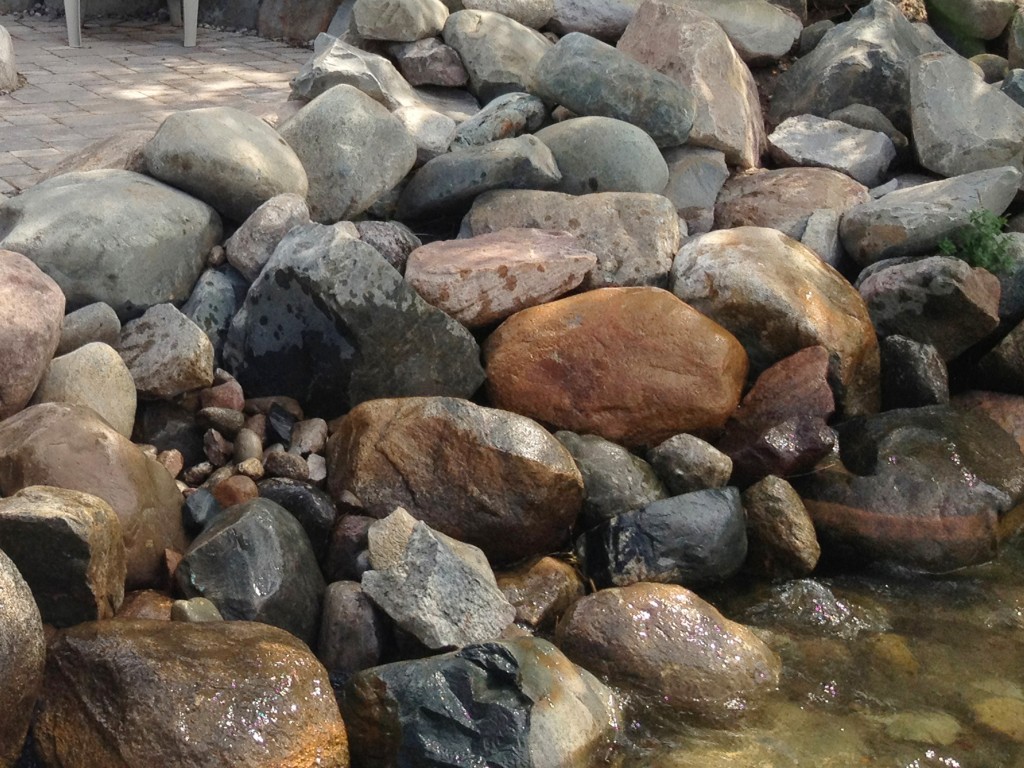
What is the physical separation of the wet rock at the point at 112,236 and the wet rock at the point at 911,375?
2840 mm

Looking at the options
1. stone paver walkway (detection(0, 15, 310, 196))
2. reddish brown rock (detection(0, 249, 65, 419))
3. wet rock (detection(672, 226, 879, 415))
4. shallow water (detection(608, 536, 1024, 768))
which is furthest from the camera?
stone paver walkway (detection(0, 15, 310, 196))

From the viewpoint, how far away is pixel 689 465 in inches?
179

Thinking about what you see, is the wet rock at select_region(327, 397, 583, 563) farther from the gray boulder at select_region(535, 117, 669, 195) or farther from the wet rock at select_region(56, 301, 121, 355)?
the gray boulder at select_region(535, 117, 669, 195)

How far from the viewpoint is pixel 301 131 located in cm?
540

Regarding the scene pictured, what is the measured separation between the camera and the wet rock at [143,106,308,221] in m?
4.94

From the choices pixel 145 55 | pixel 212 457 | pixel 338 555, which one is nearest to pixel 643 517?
pixel 338 555

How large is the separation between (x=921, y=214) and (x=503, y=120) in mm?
1934

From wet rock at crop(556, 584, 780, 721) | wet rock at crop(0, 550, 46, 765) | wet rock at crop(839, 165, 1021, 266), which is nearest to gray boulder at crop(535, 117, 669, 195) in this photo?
wet rock at crop(839, 165, 1021, 266)

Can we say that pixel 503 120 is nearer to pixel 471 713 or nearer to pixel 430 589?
pixel 430 589

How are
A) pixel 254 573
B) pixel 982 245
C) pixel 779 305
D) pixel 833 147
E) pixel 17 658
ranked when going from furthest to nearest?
pixel 833 147
pixel 982 245
pixel 779 305
pixel 254 573
pixel 17 658

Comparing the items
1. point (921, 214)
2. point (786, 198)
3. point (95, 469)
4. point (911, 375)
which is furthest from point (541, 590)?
point (786, 198)

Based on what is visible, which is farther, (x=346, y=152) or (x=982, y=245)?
(x=982, y=245)

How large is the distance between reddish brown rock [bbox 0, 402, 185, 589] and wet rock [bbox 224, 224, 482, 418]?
82 centimetres

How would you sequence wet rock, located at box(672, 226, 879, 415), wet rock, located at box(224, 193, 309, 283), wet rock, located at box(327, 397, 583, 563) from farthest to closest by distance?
wet rock, located at box(672, 226, 879, 415)
wet rock, located at box(224, 193, 309, 283)
wet rock, located at box(327, 397, 583, 563)
